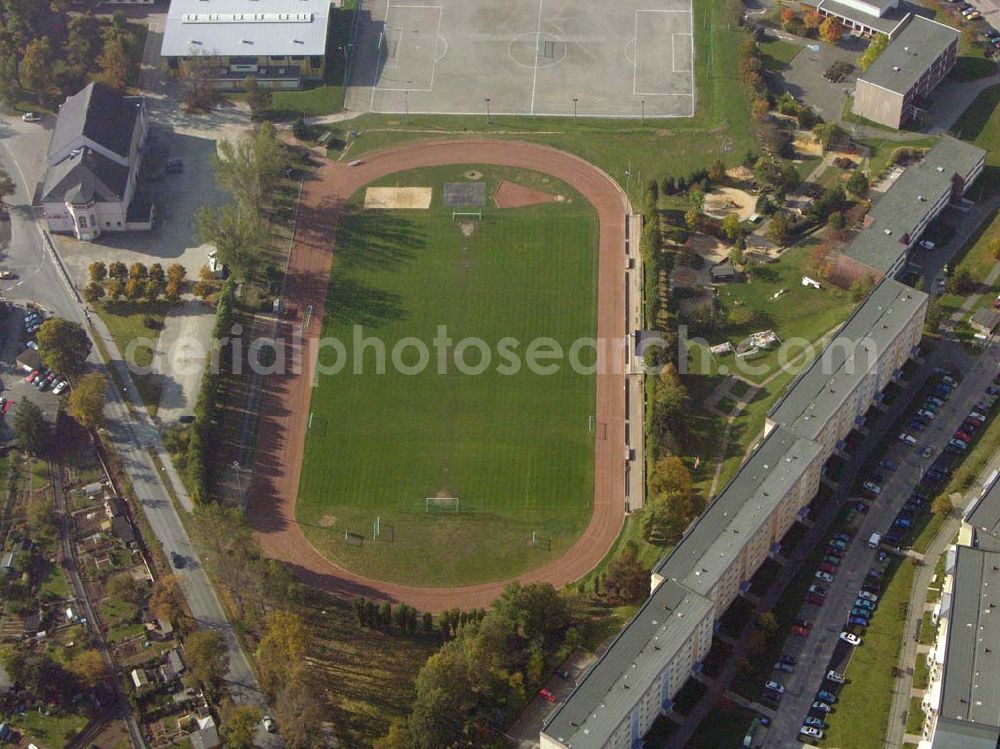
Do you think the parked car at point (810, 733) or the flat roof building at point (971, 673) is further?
the parked car at point (810, 733)

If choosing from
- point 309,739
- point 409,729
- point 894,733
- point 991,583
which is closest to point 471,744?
point 409,729

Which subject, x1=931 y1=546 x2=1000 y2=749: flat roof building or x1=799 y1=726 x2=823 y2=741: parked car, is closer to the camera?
x1=931 y1=546 x2=1000 y2=749: flat roof building

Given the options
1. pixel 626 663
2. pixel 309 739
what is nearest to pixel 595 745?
pixel 626 663

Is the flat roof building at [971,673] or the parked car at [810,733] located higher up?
Result: the flat roof building at [971,673]

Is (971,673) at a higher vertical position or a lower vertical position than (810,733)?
higher

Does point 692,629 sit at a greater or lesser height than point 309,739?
greater

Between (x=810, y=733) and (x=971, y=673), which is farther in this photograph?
(x=810, y=733)

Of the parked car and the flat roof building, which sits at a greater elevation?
the flat roof building

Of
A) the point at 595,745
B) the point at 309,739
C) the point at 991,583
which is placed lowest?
the point at 309,739

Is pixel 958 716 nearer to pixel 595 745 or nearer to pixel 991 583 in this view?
pixel 991 583

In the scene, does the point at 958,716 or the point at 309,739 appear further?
the point at 309,739

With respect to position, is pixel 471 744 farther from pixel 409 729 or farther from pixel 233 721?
pixel 233 721
